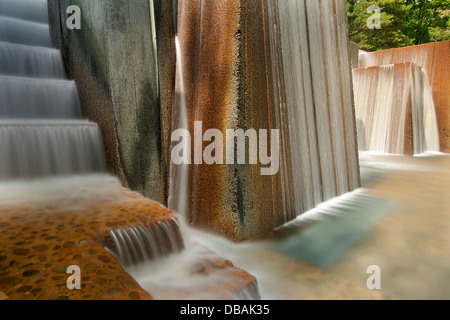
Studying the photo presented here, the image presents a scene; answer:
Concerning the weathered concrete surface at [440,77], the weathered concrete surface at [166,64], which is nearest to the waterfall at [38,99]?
the weathered concrete surface at [166,64]

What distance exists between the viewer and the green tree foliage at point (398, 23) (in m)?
16.9

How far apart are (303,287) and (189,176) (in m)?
1.63

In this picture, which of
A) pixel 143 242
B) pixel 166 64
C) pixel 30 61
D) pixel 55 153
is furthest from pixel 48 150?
pixel 30 61

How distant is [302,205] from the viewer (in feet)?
11.4

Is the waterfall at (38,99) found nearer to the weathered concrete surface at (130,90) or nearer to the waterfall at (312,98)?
the weathered concrete surface at (130,90)

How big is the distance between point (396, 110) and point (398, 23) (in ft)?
41.9

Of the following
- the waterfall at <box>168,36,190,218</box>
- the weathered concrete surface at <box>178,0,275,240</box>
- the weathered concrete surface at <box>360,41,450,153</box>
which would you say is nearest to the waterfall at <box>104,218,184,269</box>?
the weathered concrete surface at <box>178,0,275,240</box>

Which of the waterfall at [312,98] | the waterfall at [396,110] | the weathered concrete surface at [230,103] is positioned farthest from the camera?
the waterfall at [396,110]

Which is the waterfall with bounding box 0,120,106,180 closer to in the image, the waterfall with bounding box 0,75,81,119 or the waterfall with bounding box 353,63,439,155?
the waterfall with bounding box 0,75,81,119

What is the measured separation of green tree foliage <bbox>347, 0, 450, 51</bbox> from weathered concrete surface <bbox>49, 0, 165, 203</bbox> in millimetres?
16954

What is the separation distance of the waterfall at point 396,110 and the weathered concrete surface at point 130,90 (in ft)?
23.5

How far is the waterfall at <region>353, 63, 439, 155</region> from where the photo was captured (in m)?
7.95

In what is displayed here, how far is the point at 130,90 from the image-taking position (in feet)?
11.4
